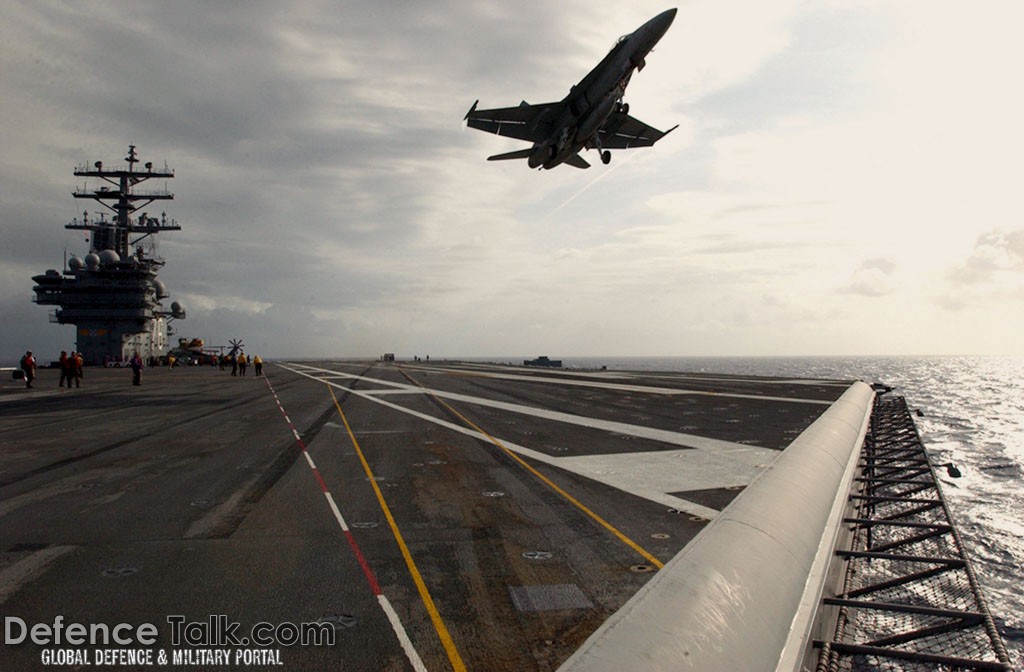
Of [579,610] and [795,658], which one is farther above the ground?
[795,658]

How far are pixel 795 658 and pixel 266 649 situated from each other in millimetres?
5003

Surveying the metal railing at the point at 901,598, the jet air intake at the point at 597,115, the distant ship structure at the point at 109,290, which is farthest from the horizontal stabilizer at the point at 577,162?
the distant ship structure at the point at 109,290

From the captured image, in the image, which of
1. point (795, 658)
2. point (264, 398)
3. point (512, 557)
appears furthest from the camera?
point (264, 398)

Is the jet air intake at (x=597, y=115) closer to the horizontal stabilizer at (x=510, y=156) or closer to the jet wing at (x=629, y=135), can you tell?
the jet wing at (x=629, y=135)

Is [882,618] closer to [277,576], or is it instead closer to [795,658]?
[795,658]

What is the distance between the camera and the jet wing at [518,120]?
27.5m

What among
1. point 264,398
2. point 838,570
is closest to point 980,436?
point 838,570

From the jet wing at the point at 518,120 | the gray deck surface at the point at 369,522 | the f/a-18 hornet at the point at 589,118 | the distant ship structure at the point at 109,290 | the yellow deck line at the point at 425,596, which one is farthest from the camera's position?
the distant ship structure at the point at 109,290

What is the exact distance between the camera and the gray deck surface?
638cm

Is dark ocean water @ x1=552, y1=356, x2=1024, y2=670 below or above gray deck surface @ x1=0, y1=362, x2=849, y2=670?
below

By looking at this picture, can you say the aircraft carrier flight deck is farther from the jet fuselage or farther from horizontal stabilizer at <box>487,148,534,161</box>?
horizontal stabilizer at <box>487,148,534,161</box>

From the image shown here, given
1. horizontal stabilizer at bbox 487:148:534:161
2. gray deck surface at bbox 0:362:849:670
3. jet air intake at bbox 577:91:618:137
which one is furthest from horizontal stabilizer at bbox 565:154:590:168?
gray deck surface at bbox 0:362:849:670

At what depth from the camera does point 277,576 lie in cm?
751

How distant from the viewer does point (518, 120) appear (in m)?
28.4
